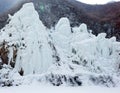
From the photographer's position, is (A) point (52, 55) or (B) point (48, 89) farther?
(A) point (52, 55)

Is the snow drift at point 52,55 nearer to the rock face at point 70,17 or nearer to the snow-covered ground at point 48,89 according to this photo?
the snow-covered ground at point 48,89

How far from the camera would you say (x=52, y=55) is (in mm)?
21844

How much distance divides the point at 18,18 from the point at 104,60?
819cm

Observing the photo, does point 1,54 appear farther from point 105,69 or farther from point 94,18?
point 94,18

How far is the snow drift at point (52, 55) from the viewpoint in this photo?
20297 mm

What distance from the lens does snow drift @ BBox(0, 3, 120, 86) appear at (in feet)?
66.6

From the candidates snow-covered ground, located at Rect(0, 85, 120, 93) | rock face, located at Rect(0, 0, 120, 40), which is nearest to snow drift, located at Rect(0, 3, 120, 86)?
snow-covered ground, located at Rect(0, 85, 120, 93)

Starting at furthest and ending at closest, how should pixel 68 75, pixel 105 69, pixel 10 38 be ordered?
pixel 105 69 < pixel 10 38 < pixel 68 75

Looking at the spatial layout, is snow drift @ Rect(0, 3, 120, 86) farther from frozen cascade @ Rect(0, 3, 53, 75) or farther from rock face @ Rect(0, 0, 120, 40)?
rock face @ Rect(0, 0, 120, 40)

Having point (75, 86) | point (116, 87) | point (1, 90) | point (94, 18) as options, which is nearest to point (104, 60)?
point (116, 87)

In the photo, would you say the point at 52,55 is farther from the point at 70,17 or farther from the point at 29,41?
the point at 70,17

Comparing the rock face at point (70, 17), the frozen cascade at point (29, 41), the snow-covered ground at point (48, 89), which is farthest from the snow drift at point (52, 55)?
the rock face at point (70, 17)

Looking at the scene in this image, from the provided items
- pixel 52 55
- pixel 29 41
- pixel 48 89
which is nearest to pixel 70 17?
pixel 52 55

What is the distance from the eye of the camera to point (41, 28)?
866 inches
